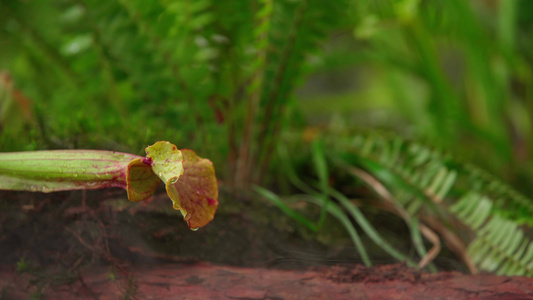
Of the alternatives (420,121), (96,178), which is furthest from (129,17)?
(420,121)

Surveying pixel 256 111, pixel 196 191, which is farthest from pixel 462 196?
pixel 196 191

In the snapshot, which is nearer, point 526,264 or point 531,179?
point 526,264

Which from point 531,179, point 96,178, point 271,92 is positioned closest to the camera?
point 96,178

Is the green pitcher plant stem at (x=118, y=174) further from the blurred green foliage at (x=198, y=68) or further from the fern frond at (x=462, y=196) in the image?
the fern frond at (x=462, y=196)

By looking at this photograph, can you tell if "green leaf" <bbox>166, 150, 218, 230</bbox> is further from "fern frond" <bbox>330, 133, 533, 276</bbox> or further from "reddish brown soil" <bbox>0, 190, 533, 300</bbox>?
"fern frond" <bbox>330, 133, 533, 276</bbox>

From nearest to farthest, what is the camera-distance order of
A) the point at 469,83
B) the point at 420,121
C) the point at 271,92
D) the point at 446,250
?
the point at 446,250 < the point at 271,92 < the point at 420,121 < the point at 469,83

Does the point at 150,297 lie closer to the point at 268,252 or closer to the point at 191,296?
the point at 191,296
